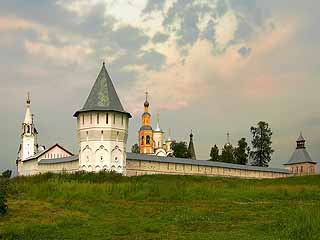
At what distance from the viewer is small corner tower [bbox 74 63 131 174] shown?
3653cm

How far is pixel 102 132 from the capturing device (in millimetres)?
36438

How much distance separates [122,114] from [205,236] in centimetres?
2681

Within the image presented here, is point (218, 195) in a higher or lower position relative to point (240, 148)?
lower

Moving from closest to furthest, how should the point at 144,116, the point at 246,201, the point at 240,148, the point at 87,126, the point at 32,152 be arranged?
the point at 246,201 → the point at 87,126 → the point at 240,148 → the point at 32,152 → the point at 144,116

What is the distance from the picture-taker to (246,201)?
62.9 ft

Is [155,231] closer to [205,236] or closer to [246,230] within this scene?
[205,236]

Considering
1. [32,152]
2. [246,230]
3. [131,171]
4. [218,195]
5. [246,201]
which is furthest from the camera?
[32,152]

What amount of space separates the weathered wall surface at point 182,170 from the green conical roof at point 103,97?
16.6 ft

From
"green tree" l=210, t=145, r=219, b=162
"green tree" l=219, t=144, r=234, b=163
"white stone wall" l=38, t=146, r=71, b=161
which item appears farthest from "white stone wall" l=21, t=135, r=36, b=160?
"green tree" l=219, t=144, r=234, b=163

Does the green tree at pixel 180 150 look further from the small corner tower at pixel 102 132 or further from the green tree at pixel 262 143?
the small corner tower at pixel 102 132

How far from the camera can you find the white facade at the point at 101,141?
36500 millimetres

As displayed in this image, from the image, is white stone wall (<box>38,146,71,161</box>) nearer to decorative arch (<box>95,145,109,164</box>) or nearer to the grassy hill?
decorative arch (<box>95,145,109,164</box>)

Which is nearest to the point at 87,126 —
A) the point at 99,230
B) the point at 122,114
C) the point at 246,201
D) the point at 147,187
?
the point at 122,114

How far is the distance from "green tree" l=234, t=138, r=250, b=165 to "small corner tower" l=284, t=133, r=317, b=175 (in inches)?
329
